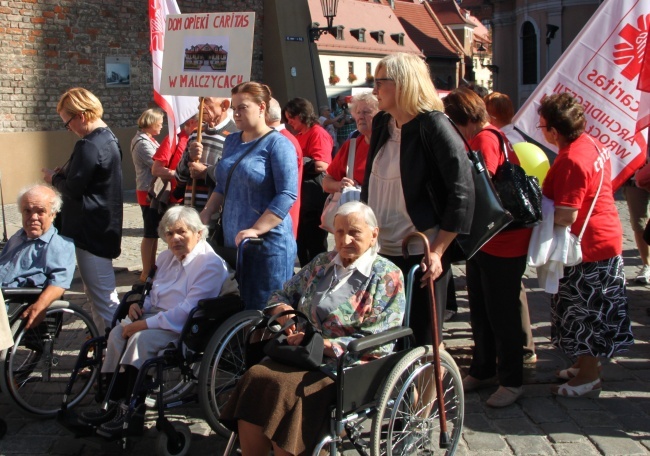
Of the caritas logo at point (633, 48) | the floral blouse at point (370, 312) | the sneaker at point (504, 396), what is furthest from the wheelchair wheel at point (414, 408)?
the caritas logo at point (633, 48)

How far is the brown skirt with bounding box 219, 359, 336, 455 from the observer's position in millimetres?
3172

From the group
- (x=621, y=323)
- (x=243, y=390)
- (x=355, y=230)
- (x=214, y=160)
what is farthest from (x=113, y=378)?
(x=621, y=323)

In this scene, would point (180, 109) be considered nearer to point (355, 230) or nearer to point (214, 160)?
point (214, 160)

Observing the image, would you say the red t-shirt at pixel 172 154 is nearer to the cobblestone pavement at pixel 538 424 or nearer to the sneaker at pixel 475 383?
the cobblestone pavement at pixel 538 424

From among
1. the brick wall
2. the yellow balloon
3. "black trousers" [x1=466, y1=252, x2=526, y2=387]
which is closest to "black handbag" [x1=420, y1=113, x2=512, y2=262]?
"black trousers" [x1=466, y1=252, x2=526, y2=387]

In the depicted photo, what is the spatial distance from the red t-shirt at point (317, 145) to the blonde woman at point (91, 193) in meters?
2.18

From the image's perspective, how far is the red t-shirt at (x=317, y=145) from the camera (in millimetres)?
6973

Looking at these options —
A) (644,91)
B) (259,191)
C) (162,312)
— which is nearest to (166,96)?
(259,191)

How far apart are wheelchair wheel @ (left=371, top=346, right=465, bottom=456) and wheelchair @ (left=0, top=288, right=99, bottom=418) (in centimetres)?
201

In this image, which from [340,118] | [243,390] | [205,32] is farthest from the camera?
[340,118]

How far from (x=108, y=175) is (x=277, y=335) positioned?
2.13m

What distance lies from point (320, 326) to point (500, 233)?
4.41 ft

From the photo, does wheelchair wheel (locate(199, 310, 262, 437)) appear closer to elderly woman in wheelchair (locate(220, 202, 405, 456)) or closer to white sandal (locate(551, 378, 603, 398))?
elderly woman in wheelchair (locate(220, 202, 405, 456))

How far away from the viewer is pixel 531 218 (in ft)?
14.0
